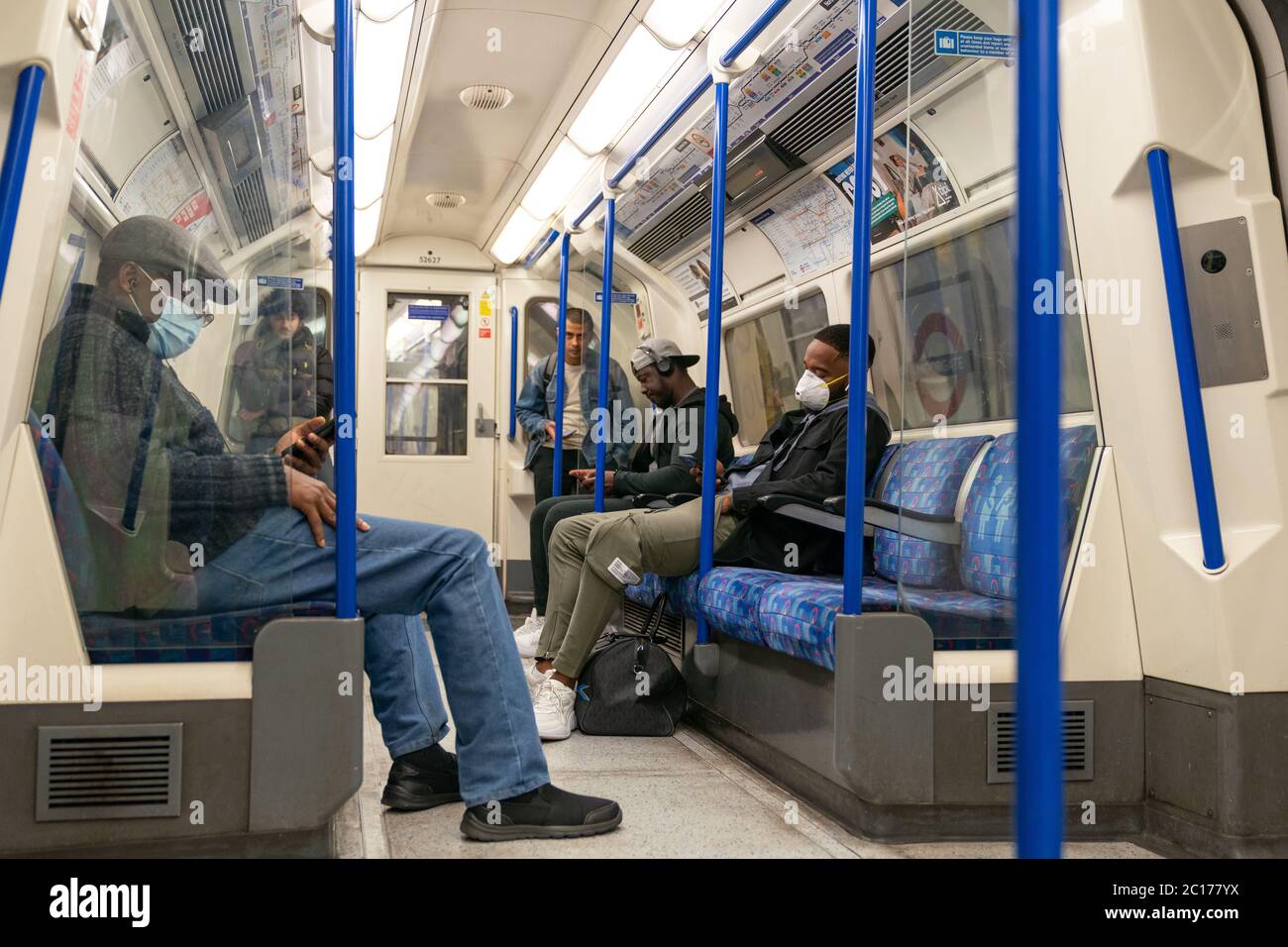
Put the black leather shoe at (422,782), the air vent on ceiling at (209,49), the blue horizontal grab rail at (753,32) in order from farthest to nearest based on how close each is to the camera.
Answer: the blue horizontal grab rail at (753,32) → the black leather shoe at (422,782) → the air vent on ceiling at (209,49)

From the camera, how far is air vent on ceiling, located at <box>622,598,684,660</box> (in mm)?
4781

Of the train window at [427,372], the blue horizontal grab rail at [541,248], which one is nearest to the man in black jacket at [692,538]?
the blue horizontal grab rail at [541,248]

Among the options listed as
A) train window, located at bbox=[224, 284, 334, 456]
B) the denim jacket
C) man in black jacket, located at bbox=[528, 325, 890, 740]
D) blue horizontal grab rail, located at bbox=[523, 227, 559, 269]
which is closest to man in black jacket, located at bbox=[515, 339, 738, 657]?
the denim jacket

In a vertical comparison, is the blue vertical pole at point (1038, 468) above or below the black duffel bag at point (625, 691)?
above

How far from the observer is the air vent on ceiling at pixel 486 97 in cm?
565

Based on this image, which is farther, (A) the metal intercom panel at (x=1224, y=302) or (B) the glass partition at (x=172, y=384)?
(A) the metal intercom panel at (x=1224, y=302)

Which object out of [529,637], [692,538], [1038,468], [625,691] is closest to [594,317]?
[529,637]

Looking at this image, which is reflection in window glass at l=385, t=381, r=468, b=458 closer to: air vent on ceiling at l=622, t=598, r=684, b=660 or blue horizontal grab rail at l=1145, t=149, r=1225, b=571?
air vent on ceiling at l=622, t=598, r=684, b=660

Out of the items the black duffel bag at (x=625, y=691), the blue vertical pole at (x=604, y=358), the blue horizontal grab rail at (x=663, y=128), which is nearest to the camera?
the black duffel bag at (x=625, y=691)

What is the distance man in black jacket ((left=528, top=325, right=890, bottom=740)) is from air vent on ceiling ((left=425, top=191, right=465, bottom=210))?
389cm

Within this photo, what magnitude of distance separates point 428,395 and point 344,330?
21.2ft

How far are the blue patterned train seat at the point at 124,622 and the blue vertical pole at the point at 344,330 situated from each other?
15 cm

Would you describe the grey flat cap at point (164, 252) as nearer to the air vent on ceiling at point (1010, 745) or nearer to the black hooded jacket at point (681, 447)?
the air vent on ceiling at point (1010, 745)

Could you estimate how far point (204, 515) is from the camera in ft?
7.89
